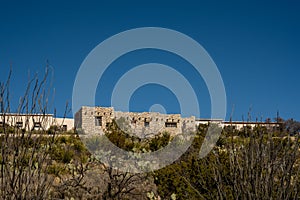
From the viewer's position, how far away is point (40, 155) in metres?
4.34

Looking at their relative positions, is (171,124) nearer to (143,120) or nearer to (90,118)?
(143,120)

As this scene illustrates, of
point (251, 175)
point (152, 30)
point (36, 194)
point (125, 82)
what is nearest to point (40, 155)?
point (36, 194)

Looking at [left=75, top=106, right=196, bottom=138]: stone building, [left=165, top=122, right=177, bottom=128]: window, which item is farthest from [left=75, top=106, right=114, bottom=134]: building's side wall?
[left=165, top=122, right=177, bottom=128]: window

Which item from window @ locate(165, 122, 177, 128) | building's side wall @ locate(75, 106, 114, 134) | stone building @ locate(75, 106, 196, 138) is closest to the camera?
building's side wall @ locate(75, 106, 114, 134)

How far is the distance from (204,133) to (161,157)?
8.19ft

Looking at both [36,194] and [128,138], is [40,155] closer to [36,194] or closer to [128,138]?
[36,194]

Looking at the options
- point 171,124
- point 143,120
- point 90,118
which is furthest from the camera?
point 171,124

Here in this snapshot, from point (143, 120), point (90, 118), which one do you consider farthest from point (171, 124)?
point (90, 118)

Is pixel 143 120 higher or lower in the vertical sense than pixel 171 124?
lower

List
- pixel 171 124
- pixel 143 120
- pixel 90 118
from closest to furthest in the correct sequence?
pixel 90 118 → pixel 143 120 → pixel 171 124

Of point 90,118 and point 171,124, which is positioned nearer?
point 90,118

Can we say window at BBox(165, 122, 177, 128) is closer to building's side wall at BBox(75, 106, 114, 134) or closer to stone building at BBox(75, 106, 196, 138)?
stone building at BBox(75, 106, 196, 138)

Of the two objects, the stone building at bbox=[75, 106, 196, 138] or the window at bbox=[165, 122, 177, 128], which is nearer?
the stone building at bbox=[75, 106, 196, 138]

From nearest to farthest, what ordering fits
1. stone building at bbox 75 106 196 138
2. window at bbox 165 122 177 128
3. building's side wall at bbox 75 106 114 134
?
building's side wall at bbox 75 106 114 134 → stone building at bbox 75 106 196 138 → window at bbox 165 122 177 128
